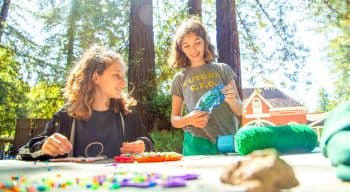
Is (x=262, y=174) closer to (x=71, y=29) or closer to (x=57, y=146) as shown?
(x=57, y=146)

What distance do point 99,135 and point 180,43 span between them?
782mm

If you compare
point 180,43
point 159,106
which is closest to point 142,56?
→ point 159,106

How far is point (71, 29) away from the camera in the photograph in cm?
666

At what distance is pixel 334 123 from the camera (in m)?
0.70

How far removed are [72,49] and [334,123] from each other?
6616mm

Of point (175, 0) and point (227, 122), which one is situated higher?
point (175, 0)

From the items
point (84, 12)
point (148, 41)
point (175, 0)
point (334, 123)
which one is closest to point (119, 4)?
point (84, 12)

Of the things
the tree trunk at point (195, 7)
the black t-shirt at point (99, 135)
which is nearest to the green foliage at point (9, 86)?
the tree trunk at point (195, 7)

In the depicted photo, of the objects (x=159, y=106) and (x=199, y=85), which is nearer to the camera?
(x=199, y=85)

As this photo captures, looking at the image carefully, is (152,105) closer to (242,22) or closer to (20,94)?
(242,22)

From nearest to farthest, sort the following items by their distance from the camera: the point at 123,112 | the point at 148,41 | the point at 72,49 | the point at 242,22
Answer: the point at 123,112, the point at 148,41, the point at 242,22, the point at 72,49

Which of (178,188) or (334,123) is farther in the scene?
(334,123)

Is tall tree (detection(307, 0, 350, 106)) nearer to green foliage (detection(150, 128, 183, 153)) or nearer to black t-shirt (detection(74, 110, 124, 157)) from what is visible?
black t-shirt (detection(74, 110, 124, 157))

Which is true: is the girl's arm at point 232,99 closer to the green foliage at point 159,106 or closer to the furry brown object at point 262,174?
the furry brown object at point 262,174
